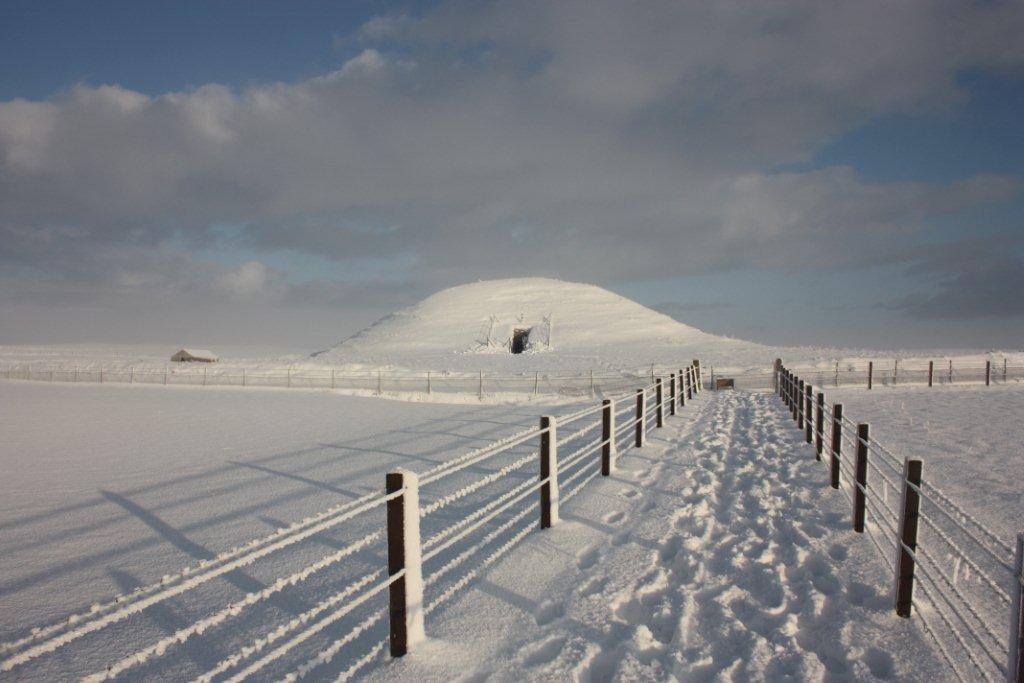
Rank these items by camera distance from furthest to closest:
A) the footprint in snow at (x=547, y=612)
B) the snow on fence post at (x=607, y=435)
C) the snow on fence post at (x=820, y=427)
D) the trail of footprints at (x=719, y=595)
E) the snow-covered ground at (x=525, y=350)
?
the snow-covered ground at (x=525, y=350), the snow on fence post at (x=820, y=427), the snow on fence post at (x=607, y=435), the footprint in snow at (x=547, y=612), the trail of footprints at (x=719, y=595)

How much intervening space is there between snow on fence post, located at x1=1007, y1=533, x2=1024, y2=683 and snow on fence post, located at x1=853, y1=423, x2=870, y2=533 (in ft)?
11.7

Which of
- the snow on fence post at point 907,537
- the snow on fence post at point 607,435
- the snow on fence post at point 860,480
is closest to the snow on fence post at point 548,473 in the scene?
the snow on fence post at point 607,435

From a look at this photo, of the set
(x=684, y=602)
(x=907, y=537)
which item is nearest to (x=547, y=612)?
(x=684, y=602)

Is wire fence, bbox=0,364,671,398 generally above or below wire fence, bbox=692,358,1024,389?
below

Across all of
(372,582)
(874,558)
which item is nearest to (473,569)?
(372,582)

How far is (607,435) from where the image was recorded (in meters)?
9.86

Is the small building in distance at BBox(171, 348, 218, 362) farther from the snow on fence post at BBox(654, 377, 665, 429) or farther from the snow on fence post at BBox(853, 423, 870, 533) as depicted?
the snow on fence post at BBox(853, 423, 870, 533)

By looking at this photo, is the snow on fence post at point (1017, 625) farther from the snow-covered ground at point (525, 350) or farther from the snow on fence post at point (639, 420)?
the snow-covered ground at point (525, 350)

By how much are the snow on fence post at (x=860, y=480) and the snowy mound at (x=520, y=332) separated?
134ft

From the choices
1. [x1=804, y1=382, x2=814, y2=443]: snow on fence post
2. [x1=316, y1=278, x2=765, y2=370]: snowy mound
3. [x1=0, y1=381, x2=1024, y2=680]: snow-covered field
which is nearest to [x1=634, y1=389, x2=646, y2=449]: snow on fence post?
[x1=0, y1=381, x2=1024, y2=680]: snow-covered field

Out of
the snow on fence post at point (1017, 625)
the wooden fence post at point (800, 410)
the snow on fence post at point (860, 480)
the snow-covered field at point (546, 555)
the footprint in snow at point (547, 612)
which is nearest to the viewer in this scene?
the snow on fence post at point (1017, 625)

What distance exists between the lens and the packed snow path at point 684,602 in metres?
4.19

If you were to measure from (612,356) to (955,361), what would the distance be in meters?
26.4

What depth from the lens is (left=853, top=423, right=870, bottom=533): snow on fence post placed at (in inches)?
273
